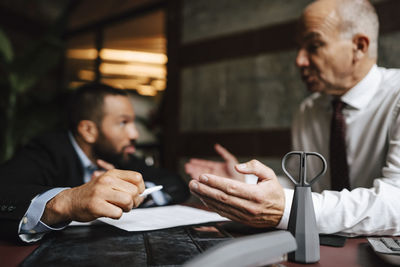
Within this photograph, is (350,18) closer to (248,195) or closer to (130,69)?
(248,195)

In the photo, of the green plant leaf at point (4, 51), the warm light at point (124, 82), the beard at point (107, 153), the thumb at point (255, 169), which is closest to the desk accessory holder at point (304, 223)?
the thumb at point (255, 169)

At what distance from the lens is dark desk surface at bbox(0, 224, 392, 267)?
0.70 m

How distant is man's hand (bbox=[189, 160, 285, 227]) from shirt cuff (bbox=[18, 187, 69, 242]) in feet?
1.29

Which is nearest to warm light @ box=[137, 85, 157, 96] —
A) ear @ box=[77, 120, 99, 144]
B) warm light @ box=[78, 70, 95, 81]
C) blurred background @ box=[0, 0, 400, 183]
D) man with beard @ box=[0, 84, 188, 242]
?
blurred background @ box=[0, 0, 400, 183]

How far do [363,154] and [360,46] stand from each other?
492 millimetres

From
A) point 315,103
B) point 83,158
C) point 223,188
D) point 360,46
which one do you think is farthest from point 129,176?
point 315,103

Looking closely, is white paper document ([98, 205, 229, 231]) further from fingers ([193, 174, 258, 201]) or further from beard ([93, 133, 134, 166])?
beard ([93, 133, 134, 166])

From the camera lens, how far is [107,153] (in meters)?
1.93

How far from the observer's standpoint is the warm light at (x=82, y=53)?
5734 mm

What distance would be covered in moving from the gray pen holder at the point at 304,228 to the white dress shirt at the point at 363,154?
0.67ft

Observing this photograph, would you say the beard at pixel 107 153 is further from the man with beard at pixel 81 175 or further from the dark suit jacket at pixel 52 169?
the dark suit jacket at pixel 52 169

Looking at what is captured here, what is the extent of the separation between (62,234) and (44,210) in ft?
0.30

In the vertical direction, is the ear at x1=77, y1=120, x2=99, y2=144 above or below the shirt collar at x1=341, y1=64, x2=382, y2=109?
below

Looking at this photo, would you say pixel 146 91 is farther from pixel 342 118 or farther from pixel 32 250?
pixel 32 250
